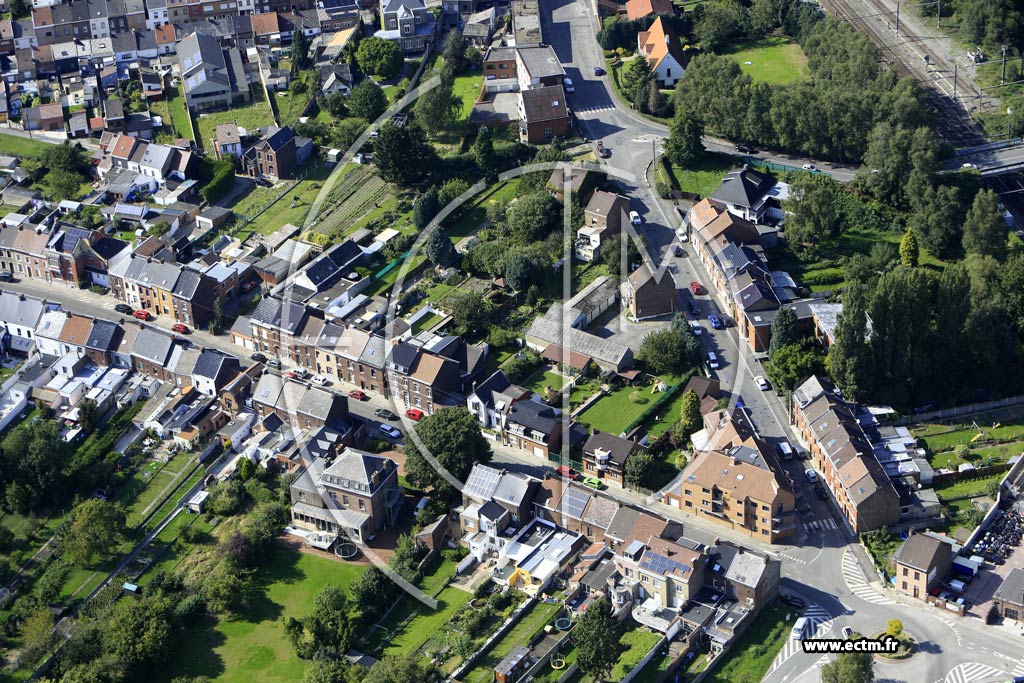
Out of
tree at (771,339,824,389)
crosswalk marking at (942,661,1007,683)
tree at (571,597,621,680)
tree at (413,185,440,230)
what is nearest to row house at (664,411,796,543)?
tree at (771,339,824,389)

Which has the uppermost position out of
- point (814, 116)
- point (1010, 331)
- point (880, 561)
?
point (814, 116)

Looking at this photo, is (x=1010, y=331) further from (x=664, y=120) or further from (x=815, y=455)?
(x=664, y=120)

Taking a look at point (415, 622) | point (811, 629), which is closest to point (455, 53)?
point (415, 622)

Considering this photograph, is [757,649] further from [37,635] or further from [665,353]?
[37,635]

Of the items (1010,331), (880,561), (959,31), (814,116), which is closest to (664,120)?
(814,116)

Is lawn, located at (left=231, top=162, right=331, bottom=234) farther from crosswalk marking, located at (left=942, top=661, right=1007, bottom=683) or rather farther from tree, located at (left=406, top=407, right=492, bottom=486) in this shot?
crosswalk marking, located at (left=942, top=661, right=1007, bottom=683)

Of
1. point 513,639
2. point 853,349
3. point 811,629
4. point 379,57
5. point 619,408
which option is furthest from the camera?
point 379,57

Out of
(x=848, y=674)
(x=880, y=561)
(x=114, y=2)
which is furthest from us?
(x=114, y=2)
